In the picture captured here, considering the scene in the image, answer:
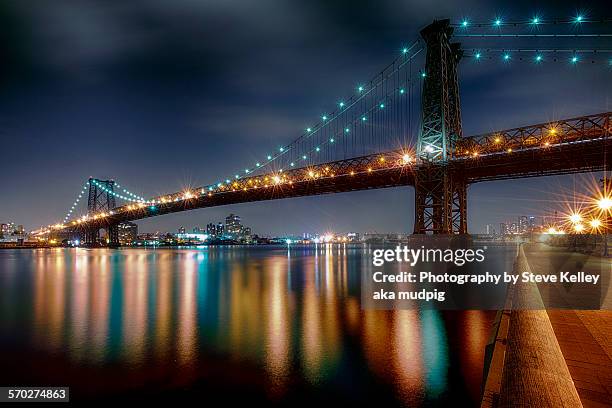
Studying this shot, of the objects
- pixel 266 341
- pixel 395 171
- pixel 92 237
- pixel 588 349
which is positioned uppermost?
pixel 395 171

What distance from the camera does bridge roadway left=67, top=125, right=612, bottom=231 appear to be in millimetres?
25766

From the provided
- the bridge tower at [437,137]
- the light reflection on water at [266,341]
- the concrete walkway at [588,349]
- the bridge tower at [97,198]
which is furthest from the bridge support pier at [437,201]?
the bridge tower at [97,198]

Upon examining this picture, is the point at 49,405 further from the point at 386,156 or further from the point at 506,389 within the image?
the point at 386,156

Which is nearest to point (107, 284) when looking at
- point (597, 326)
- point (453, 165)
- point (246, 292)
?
point (246, 292)

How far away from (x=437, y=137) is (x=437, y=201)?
382 centimetres

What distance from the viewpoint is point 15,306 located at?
62.1 ft

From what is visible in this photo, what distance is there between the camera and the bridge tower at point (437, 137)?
76.3 ft

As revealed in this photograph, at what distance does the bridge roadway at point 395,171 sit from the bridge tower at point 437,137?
78 centimetres

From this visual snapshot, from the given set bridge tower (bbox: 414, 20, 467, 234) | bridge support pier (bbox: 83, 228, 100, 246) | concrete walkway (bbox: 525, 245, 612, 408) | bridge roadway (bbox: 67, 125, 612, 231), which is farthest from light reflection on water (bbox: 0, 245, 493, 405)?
bridge support pier (bbox: 83, 228, 100, 246)

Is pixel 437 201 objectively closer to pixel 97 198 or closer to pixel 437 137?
pixel 437 137

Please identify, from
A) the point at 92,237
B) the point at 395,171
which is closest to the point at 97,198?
the point at 92,237

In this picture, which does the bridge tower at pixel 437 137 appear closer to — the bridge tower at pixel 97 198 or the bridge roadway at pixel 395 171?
the bridge roadway at pixel 395 171

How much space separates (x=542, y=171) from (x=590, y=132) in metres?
4.98

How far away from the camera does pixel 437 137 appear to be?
23.5 meters
